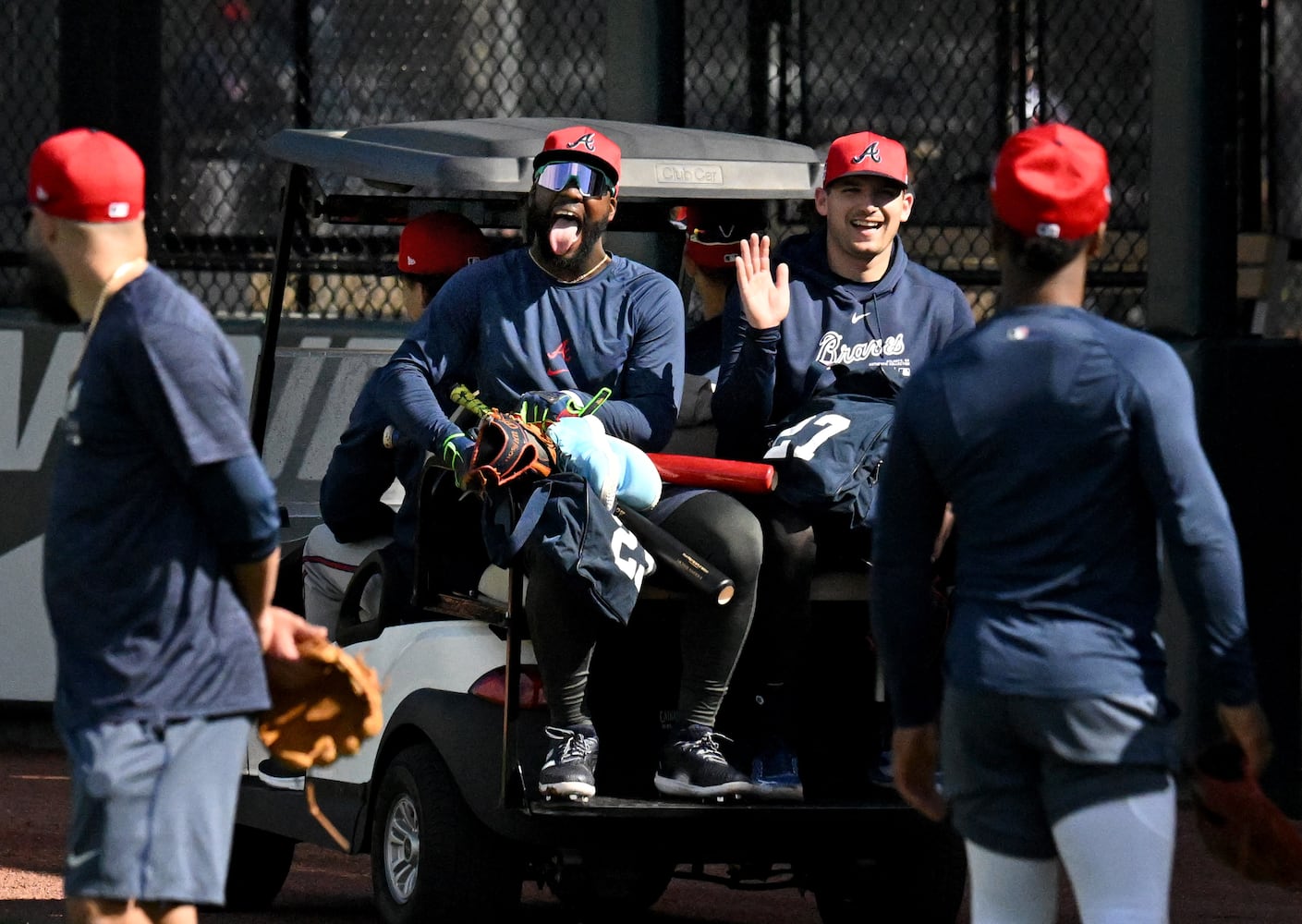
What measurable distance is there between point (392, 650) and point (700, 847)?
3.41 feet

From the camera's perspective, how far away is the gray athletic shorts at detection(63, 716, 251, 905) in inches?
140

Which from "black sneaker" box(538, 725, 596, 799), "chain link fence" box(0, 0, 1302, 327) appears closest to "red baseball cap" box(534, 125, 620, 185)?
"black sneaker" box(538, 725, 596, 799)

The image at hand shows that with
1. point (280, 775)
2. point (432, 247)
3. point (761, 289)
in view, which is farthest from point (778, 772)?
point (432, 247)

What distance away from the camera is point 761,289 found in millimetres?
5422

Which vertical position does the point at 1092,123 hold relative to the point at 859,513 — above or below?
above

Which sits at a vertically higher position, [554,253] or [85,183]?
[85,183]

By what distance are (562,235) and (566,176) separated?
0.14m

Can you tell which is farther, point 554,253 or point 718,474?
point 554,253

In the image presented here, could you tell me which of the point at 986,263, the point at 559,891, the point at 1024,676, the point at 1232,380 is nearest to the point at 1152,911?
the point at 1024,676

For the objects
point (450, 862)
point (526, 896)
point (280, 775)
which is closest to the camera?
point (450, 862)

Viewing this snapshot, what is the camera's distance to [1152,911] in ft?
11.2

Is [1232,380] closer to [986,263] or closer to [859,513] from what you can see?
[986,263]

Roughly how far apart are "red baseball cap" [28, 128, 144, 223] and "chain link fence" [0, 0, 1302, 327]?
5.44 meters

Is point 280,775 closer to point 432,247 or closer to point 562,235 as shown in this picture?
point 432,247
